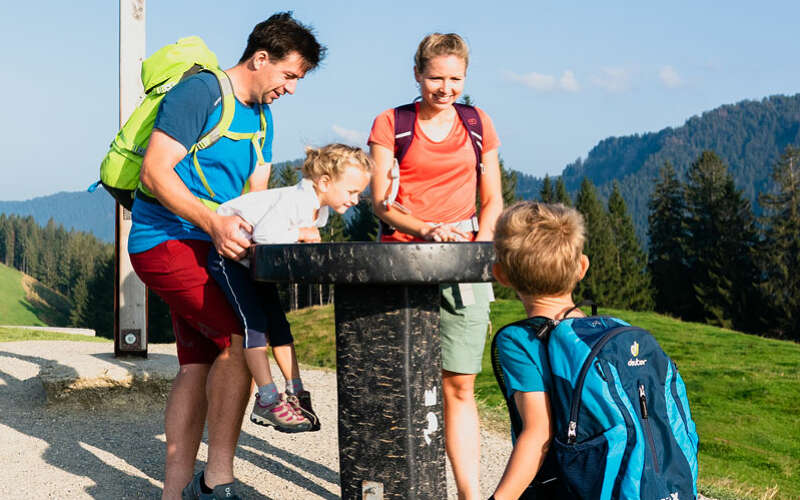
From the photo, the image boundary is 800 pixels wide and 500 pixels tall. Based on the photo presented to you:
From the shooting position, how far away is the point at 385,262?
2.27m

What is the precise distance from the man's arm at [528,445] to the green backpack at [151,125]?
160 centimetres

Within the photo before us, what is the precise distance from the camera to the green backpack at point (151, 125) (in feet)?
9.94

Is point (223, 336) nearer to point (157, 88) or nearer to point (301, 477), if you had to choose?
point (157, 88)

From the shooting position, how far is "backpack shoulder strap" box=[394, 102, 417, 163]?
3375 mm

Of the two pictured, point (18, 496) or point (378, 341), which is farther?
point (18, 496)

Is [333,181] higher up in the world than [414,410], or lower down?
higher up

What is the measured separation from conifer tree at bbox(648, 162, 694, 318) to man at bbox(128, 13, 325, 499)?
5683cm

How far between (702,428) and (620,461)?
10782 millimetres

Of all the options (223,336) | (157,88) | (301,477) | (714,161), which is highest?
(714,161)

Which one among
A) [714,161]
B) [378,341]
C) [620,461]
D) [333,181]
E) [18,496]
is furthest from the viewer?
[714,161]

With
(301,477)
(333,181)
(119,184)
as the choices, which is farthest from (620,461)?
(301,477)

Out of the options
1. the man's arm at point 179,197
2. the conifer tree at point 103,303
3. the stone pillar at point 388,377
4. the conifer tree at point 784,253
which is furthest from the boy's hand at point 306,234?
the conifer tree at point 103,303

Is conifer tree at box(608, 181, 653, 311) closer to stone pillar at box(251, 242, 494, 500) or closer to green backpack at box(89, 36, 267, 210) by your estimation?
green backpack at box(89, 36, 267, 210)

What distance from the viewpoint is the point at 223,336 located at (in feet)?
10.0
